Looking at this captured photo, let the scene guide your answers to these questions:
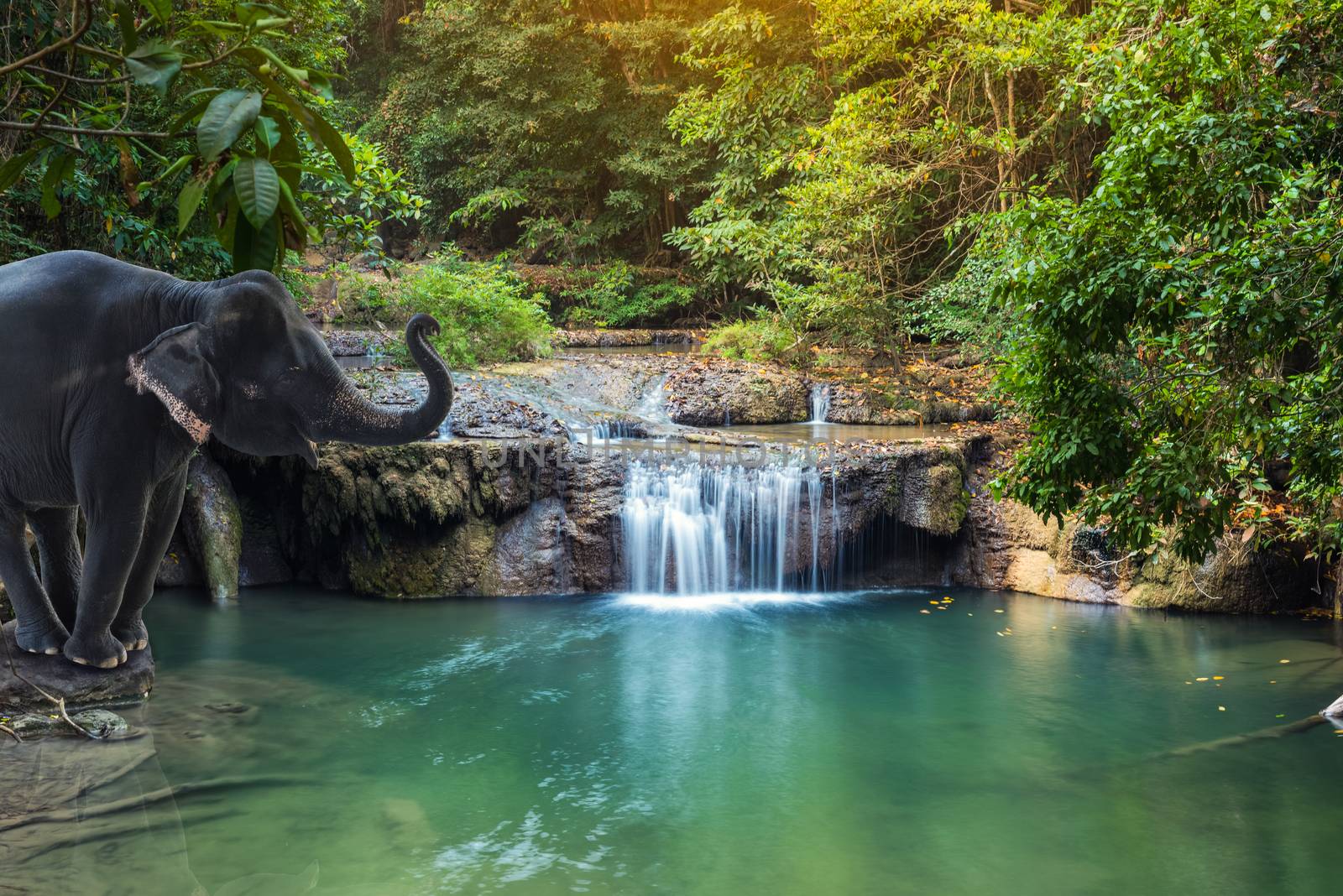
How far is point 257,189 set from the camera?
2.26m

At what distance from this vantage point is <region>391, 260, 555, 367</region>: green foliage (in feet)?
48.1

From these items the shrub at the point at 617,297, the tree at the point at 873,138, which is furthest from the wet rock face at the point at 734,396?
the shrub at the point at 617,297

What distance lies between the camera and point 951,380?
15.8 metres

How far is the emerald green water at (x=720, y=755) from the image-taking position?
5.50 m

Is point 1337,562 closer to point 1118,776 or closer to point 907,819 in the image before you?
point 1118,776

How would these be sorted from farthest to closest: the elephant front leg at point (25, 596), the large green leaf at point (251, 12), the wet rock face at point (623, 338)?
the wet rock face at point (623, 338) → the elephant front leg at point (25, 596) → the large green leaf at point (251, 12)

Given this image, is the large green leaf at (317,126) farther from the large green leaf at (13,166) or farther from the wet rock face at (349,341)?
the wet rock face at (349,341)

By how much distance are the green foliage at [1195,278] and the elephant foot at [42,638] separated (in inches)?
217

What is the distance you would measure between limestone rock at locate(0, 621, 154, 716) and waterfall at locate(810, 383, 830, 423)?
10683 mm

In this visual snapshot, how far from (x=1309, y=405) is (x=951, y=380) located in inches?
414

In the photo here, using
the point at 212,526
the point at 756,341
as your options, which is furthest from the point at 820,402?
the point at 212,526

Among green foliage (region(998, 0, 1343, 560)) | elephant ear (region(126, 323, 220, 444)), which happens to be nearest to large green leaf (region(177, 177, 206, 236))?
elephant ear (region(126, 323, 220, 444))

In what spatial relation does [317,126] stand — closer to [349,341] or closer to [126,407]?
[126,407]

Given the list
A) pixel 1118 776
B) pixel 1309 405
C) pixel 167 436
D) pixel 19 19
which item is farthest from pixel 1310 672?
pixel 19 19
